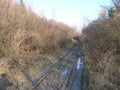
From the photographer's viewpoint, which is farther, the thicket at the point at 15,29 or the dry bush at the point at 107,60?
the thicket at the point at 15,29

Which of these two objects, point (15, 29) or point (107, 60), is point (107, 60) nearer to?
point (107, 60)

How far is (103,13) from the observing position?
22.1 metres

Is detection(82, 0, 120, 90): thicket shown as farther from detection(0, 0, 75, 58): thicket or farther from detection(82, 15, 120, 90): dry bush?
detection(0, 0, 75, 58): thicket

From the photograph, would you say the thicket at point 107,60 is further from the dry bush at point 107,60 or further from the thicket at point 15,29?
the thicket at point 15,29

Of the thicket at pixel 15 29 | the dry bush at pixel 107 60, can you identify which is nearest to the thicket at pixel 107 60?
the dry bush at pixel 107 60

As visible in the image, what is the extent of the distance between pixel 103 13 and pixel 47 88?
10.9 m

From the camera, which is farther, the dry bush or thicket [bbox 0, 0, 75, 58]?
thicket [bbox 0, 0, 75, 58]

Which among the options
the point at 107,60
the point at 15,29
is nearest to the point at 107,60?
the point at 107,60

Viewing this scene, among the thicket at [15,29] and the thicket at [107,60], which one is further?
the thicket at [15,29]

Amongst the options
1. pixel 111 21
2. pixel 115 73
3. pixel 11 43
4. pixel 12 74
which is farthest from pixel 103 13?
pixel 115 73

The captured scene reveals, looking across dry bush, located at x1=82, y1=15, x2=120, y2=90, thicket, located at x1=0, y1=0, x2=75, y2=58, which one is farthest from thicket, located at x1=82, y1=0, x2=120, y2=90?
thicket, located at x1=0, y1=0, x2=75, y2=58

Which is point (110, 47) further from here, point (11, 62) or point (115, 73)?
point (11, 62)

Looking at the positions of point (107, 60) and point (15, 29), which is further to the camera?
point (15, 29)

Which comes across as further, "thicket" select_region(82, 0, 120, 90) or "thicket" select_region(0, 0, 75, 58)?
"thicket" select_region(0, 0, 75, 58)
